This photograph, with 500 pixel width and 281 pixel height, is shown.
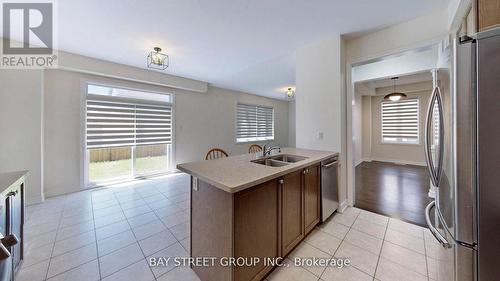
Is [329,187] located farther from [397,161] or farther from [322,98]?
[397,161]

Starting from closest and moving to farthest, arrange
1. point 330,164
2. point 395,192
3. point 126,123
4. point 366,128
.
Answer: point 330,164
point 395,192
point 126,123
point 366,128

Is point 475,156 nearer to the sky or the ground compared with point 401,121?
nearer to the ground

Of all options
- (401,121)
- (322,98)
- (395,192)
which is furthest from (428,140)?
(401,121)

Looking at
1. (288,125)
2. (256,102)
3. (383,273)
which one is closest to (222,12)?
(383,273)

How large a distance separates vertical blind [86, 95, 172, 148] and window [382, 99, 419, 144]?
279 inches

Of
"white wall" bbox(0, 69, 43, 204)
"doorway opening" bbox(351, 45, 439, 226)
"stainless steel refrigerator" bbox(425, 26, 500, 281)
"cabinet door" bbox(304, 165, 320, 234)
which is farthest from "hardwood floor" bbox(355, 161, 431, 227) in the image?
"white wall" bbox(0, 69, 43, 204)

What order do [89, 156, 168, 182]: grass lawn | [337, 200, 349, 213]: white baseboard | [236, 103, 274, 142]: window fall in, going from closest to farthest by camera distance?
[337, 200, 349, 213]: white baseboard, [89, 156, 168, 182]: grass lawn, [236, 103, 274, 142]: window

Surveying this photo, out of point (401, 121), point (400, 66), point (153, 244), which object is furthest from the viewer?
point (401, 121)

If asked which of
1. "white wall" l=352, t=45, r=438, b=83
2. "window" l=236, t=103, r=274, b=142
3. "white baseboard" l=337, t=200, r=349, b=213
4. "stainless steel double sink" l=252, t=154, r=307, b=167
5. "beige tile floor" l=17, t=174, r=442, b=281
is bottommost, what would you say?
"beige tile floor" l=17, t=174, r=442, b=281

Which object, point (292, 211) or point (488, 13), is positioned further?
point (292, 211)

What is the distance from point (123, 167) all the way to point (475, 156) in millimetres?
5153

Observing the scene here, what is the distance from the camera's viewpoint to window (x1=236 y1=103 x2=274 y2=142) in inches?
255

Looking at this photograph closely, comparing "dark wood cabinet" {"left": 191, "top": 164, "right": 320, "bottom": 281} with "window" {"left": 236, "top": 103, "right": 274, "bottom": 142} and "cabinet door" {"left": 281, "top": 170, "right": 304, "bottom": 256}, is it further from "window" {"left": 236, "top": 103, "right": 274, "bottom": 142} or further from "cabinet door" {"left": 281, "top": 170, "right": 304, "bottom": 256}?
"window" {"left": 236, "top": 103, "right": 274, "bottom": 142}

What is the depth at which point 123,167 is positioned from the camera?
161 inches
